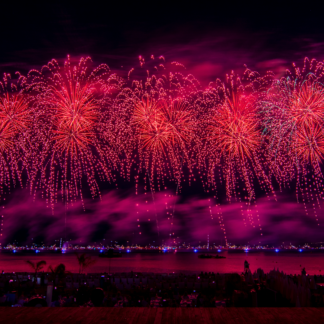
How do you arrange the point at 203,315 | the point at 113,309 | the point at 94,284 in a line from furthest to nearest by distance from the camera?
the point at 94,284, the point at 113,309, the point at 203,315

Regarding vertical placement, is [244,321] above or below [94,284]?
above

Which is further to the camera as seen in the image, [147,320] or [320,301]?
[320,301]

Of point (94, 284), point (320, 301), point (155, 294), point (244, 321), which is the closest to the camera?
point (244, 321)

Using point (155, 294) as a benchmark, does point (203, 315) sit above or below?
above

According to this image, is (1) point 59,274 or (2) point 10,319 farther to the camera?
(1) point 59,274

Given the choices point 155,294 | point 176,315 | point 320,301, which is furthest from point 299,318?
point 155,294

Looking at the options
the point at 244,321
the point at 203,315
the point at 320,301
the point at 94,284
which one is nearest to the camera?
the point at 244,321

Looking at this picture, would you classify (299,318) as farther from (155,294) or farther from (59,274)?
(59,274)

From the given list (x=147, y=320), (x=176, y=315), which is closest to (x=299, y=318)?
(x=176, y=315)

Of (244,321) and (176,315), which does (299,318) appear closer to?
(244,321)
